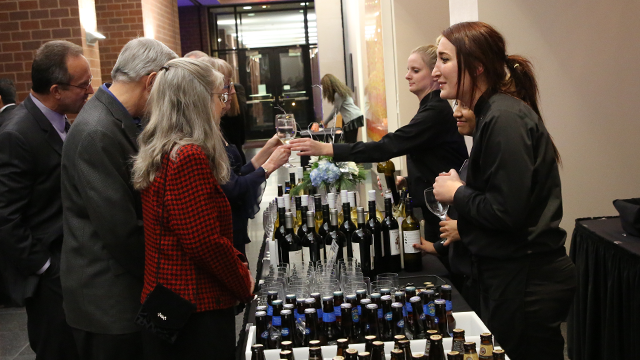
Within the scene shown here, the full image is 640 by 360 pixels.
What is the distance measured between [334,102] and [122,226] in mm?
7481

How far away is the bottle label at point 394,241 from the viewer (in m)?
2.44

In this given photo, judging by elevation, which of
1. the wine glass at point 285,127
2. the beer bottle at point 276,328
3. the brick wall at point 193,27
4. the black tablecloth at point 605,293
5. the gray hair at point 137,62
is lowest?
the black tablecloth at point 605,293

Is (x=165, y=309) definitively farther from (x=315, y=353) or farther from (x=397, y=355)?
(x=397, y=355)

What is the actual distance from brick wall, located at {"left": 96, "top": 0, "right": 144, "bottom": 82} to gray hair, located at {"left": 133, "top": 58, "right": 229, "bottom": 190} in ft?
23.6

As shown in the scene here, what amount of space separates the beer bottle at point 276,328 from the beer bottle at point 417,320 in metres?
0.40

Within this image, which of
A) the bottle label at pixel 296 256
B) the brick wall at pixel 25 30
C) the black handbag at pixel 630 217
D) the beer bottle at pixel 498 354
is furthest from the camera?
the brick wall at pixel 25 30

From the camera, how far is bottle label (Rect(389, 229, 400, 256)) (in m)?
2.44

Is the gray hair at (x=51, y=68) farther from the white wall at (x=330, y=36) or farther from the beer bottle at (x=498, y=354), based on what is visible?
the white wall at (x=330, y=36)

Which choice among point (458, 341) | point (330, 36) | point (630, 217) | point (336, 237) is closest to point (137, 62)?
point (336, 237)

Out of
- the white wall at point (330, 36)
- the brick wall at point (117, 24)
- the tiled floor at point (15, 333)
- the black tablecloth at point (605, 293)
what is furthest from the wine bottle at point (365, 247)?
the white wall at point (330, 36)

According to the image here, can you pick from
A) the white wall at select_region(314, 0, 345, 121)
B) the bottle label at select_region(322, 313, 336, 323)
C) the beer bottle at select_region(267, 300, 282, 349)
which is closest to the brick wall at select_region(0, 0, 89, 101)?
the beer bottle at select_region(267, 300, 282, 349)

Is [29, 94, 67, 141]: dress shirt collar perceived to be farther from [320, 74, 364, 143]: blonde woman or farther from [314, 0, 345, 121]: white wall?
[314, 0, 345, 121]: white wall

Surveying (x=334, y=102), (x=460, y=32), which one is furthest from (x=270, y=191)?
(x=460, y=32)

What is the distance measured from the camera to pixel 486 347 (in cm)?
152
